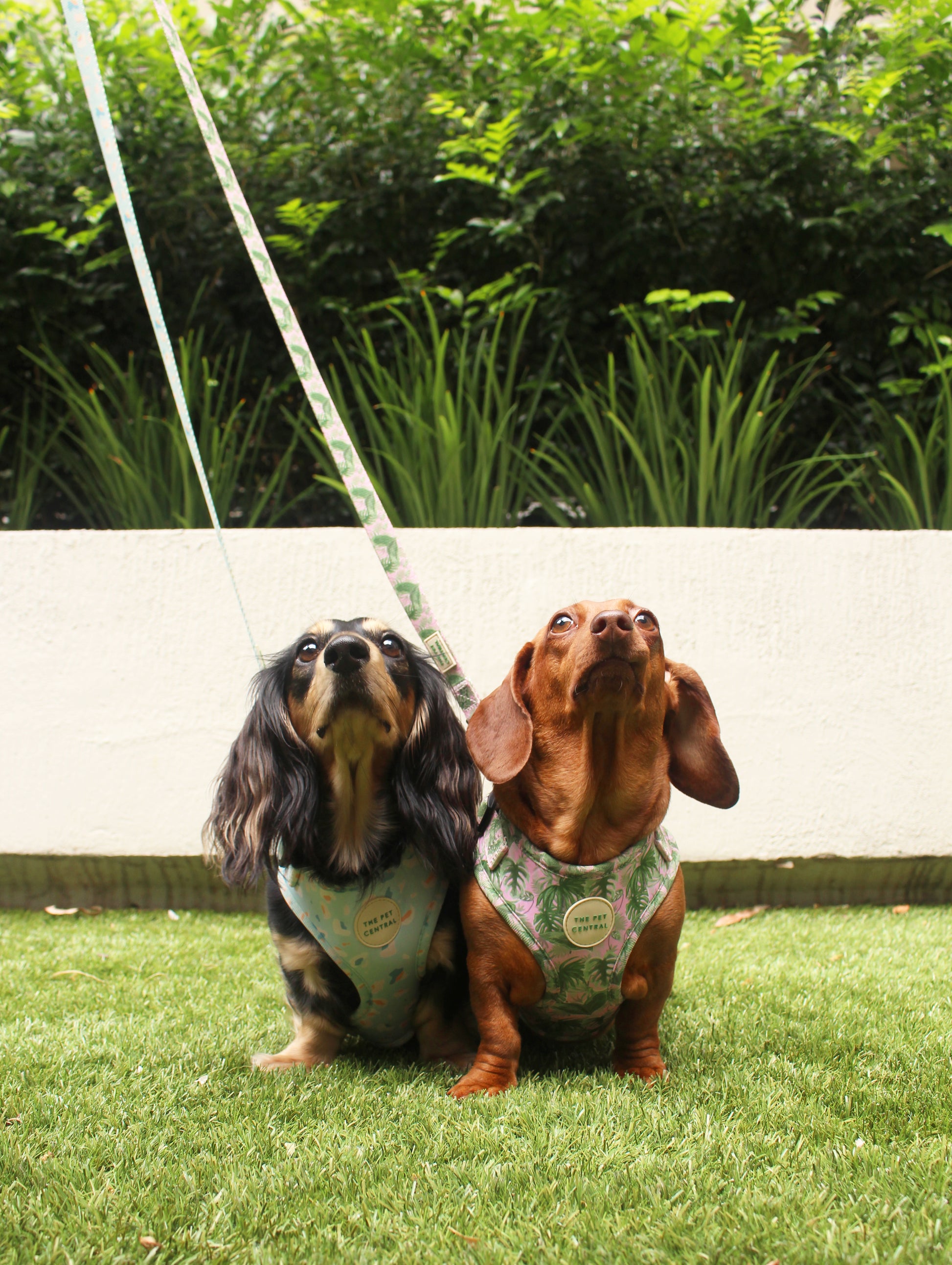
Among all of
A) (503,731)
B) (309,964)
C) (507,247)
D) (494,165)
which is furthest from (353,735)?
(494,165)

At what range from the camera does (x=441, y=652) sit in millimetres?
1730

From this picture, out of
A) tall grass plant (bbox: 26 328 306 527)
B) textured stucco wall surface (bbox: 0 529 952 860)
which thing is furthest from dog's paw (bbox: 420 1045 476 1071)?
tall grass plant (bbox: 26 328 306 527)

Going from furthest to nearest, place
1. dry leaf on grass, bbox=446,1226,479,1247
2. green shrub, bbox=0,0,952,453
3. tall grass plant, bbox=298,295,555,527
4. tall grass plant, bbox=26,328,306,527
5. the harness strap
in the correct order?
green shrub, bbox=0,0,952,453, tall grass plant, bbox=26,328,306,527, tall grass plant, bbox=298,295,555,527, the harness strap, dry leaf on grass, bbox=446,1226,479,1247

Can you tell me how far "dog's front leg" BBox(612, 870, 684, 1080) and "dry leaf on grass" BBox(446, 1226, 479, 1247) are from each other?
54 centimetres

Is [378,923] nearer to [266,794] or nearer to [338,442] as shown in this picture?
[266,794]

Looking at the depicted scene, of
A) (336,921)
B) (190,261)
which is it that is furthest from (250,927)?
(190,261)

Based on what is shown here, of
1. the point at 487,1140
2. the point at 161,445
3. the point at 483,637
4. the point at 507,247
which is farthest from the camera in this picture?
the point at 507,247

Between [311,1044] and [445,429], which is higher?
[445,429]

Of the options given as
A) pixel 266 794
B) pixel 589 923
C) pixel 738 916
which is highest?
pixel 266 794

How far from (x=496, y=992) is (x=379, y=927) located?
0.76 ft

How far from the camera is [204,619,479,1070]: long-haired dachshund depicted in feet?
5.16

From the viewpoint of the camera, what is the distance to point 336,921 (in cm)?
155

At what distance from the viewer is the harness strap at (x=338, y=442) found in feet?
5.56

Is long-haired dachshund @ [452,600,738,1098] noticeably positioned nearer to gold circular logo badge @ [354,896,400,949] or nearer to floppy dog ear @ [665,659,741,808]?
floppy dog ear @ [665,659,741,808]
